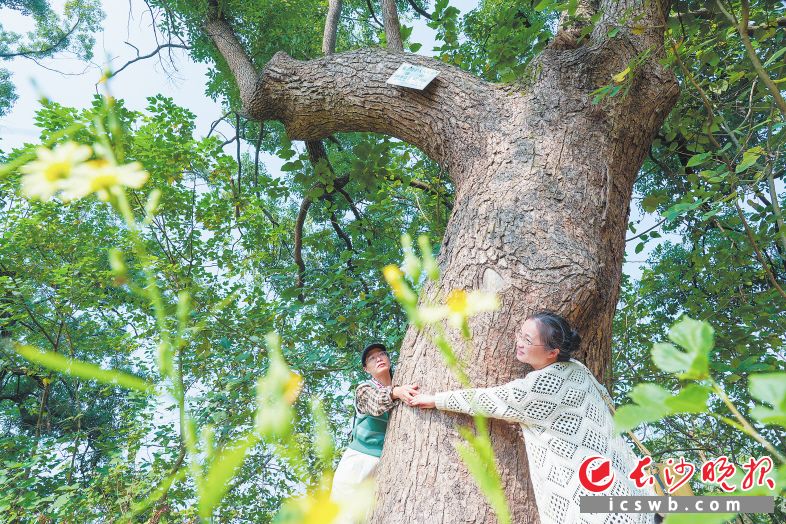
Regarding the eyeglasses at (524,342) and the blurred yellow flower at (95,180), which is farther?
the eyeglasses at (524,342)

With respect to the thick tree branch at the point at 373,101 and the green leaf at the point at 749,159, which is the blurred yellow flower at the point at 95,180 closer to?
the green leaf at the point at 749,159

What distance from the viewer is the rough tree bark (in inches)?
51.3

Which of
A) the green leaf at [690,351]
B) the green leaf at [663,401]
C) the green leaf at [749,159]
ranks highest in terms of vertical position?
the green leaf at [749,159]

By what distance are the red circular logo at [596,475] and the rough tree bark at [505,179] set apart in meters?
0.17

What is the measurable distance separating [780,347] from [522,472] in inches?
89.4

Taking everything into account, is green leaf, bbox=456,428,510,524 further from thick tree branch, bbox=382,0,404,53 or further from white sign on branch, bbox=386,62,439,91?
thick tree branch, bbox=382,0,404,53

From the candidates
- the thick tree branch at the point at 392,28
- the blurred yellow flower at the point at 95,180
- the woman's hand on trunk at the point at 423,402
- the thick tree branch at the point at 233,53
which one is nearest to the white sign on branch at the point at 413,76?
the thick tree branch at the point at 392,28

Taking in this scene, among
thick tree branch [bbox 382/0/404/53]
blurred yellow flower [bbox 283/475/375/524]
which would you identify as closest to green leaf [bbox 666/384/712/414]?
blurred yellow flower [bbox 283/475/375/524]

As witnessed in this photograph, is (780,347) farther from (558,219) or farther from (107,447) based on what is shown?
(107,447)

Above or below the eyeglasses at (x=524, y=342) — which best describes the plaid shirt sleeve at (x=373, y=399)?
below

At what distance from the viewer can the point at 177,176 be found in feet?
13.3

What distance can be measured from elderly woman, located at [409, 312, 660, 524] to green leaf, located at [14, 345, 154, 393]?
1.05m

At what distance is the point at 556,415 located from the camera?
133 centimetres

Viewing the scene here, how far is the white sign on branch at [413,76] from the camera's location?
2.16 meters
